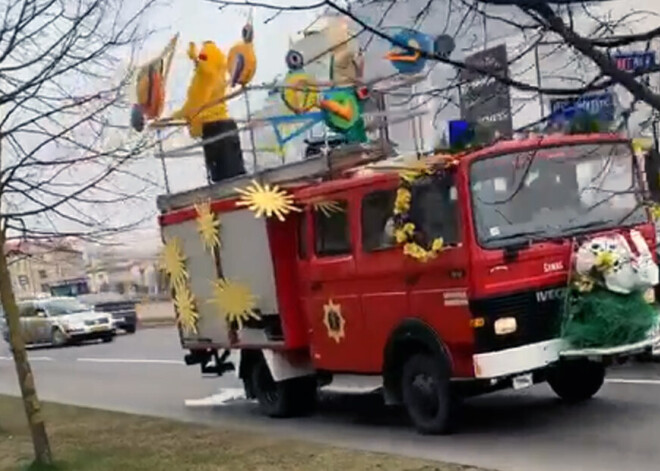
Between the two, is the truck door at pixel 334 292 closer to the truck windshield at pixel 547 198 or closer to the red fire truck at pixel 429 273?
the red fire truck at pixel 429 273

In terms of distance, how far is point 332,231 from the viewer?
38.4ft

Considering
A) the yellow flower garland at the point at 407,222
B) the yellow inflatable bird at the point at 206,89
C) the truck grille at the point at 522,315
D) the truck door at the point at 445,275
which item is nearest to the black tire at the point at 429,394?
the truck door at the point at 445,275

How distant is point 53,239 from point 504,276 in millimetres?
4939

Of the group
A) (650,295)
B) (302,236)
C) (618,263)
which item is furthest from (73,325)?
(618,263)

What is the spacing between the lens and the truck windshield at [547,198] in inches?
392

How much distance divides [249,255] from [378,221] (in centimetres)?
209

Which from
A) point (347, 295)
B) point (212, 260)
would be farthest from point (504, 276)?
point (212, 260)

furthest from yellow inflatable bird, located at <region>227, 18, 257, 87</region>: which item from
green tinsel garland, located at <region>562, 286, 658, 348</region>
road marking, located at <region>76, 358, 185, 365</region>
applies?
road marking, located at <region>76, 358, 185, 365</region>

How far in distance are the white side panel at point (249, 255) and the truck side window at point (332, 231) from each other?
674 millimetres

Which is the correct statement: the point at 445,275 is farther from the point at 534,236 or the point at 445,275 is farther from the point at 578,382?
the point at 578,382

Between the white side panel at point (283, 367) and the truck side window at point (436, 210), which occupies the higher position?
the truck side window at point (436, 210)

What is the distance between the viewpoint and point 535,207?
33.3ft

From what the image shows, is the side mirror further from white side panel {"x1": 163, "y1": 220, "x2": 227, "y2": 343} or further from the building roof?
the building roof

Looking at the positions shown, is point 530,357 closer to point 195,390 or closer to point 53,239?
point 53,239
